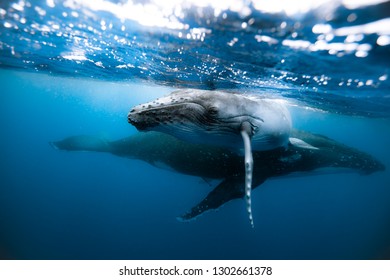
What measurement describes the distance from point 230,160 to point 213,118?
4.02 meters

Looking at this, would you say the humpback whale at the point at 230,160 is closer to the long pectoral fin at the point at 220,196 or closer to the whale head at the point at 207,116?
the long pectoral fin at the point at 220,196

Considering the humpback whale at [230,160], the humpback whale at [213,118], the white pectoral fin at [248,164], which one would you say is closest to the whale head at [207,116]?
the humpback whale at [213,118]

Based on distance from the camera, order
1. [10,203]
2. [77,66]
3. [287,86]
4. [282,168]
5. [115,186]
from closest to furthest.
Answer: [282,168], [287,86], [77,66], [10,203], [115,186]

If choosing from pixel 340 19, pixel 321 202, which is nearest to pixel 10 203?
pixel 340 19

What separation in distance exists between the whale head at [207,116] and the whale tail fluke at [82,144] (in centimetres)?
904

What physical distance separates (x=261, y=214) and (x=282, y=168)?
35.9 m

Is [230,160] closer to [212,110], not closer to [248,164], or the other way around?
[212,110]

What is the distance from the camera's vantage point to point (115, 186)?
57656 mm

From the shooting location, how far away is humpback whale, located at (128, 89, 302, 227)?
419 centimetres

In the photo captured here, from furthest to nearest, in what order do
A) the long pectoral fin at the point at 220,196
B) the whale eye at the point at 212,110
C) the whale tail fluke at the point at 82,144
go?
the whale tail fluke at the point at 82,144
the long pectoral fin at the point at 220,196
the whale eye at the point at 212,110

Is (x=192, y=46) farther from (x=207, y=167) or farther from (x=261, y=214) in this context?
(x=261, y=214)

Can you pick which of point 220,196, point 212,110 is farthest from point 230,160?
point 212,110

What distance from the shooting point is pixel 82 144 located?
44.5 ft

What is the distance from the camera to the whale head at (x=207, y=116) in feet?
13.9
